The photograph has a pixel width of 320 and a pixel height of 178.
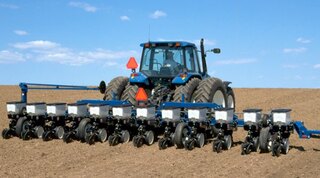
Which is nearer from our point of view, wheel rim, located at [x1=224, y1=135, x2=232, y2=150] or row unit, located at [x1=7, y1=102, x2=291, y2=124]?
row unit, located at [x1=7, y1=102, x2=291, y2=124]

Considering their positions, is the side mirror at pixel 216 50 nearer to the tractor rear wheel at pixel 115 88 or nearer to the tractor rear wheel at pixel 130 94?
the tractor rear wheel at pixel 130 94

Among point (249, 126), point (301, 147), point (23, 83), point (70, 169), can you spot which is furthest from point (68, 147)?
point (301, 147)

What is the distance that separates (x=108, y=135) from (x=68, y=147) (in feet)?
3.72

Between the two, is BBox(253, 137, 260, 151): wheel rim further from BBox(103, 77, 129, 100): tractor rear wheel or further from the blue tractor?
BBox(103, 77, 129, 100): tractor rear wheel

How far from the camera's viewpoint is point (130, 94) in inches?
434

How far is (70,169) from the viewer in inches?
299

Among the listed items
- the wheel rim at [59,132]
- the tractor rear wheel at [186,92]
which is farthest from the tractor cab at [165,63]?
the wheel rim at [59,132]

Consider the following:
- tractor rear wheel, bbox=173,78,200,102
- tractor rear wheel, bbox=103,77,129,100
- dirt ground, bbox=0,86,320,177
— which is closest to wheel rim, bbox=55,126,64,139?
dirt ground, bbox=0,86,320,177

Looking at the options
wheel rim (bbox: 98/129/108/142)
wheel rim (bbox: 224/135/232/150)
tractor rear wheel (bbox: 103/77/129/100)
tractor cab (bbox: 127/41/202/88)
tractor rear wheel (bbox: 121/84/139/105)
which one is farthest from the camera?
tractor rear wheel (bbox: 103/77/129/100)

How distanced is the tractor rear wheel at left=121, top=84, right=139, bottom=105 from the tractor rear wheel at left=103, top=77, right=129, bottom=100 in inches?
18.3

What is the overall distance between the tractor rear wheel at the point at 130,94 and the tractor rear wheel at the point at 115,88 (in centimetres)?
47

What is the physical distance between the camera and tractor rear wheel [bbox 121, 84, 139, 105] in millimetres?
11000

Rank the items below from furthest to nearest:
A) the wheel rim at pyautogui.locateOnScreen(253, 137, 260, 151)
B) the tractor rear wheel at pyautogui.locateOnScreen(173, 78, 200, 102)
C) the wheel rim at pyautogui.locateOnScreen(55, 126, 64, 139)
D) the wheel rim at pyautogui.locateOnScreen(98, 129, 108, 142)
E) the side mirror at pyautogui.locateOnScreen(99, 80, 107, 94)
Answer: the side mirror at pyautogui.locateOnScreen(99, 80, 107, 94) < the wheel rim at pyautogui.locateOnScreen(55, 126, 64, 139) < the tractor rear wheel at pyautogui.locateOnScreen(173, 78, 200, 102) < the wheel rim at pyautogui.locateOnScreen(98, 129, 108, 142) < the wheel rim at pyautogui.locateOnScreen(253, 137, 260, 151)

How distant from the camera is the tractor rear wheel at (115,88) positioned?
1166 centimetres
